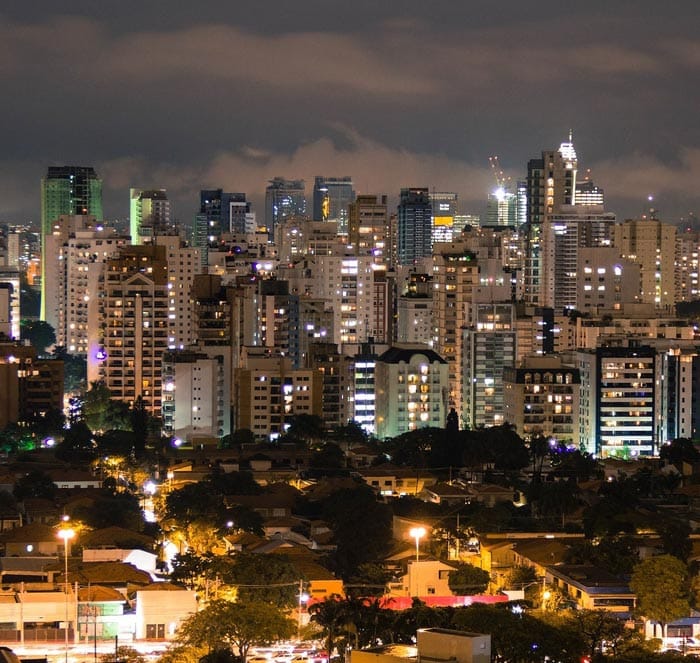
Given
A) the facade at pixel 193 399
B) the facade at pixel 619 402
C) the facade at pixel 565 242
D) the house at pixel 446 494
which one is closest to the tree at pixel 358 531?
the house at pixel 446 494

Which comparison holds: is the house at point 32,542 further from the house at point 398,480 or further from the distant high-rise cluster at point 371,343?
the distant high-rise cluster at point 371,343

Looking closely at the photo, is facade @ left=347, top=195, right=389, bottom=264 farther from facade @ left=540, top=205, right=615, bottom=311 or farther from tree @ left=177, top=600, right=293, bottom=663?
tree @ left=177, top=600, right=293, bottom=663

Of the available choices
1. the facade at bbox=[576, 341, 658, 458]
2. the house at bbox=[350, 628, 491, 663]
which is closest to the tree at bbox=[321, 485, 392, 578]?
the house at bbox=[350, 628, 491, 663]

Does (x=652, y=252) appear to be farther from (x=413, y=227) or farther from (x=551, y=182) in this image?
(x=413, y=227)

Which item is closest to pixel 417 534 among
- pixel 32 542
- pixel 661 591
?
pixel 661 591

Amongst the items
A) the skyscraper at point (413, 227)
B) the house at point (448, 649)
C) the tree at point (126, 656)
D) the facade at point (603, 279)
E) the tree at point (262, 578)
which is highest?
the skyscraper at point (413, 227)

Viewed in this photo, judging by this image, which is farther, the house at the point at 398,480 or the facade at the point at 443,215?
the facade at the point at 443,215

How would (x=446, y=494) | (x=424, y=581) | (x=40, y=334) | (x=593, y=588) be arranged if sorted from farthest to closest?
(x=40, y=334) → (x=446, y=494) → (x=424, y=581) → (x=593, y=588)
